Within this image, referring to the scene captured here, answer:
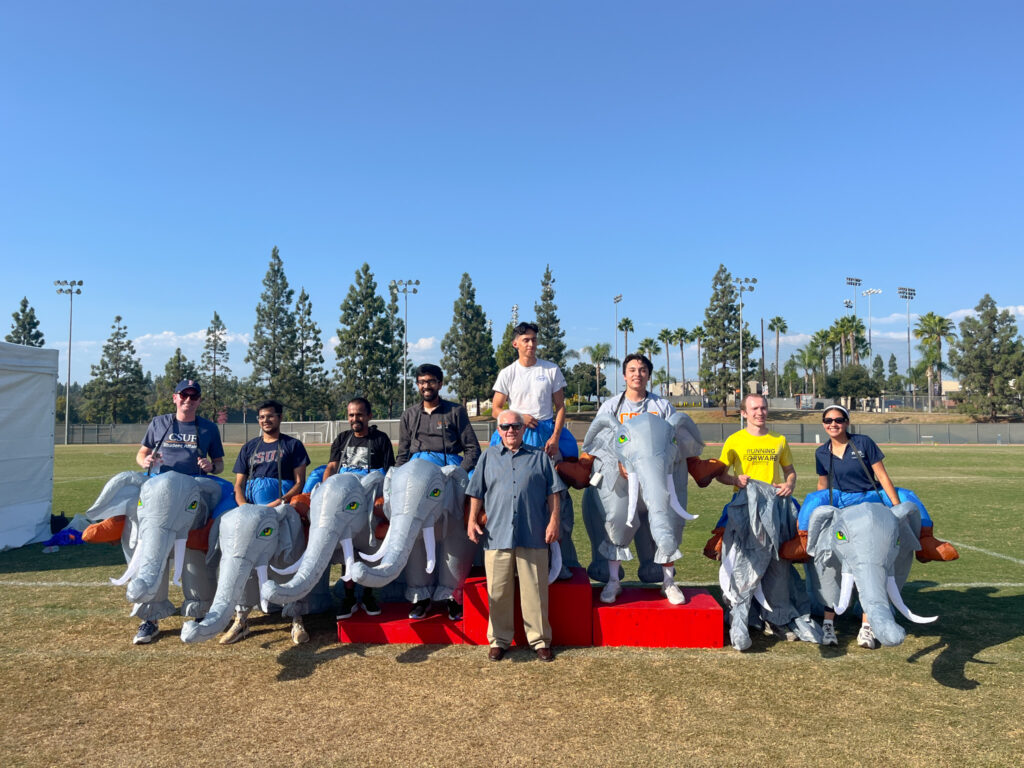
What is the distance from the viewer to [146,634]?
5582mm

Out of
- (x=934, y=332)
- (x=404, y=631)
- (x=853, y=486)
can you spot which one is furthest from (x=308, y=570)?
(x=934, y=332)

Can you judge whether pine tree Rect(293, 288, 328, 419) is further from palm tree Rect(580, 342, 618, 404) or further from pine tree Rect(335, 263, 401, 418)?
palm tree Rect(580, 342, 618, 404)

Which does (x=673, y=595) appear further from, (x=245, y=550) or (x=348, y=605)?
(x=245, y=550)

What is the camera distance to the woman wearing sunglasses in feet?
17.3

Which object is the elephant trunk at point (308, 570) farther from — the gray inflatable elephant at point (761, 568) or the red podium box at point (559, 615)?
the gray inflatable elephant at point (761, 568)

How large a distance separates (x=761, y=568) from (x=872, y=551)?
100 cm

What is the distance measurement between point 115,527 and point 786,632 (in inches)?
217

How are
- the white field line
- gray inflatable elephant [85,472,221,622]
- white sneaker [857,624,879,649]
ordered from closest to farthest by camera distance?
gray inflatable elephant [85,472,221,622] < white sneaker [857,624,879,649] < the white field line

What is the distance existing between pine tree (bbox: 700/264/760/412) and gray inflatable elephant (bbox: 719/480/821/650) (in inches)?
2262

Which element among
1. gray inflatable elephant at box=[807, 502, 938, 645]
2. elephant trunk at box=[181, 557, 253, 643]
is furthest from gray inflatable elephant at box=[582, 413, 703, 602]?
elephant trunk at box=[181, 557, 253, 643]

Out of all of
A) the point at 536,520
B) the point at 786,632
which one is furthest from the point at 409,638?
the point at 786,632

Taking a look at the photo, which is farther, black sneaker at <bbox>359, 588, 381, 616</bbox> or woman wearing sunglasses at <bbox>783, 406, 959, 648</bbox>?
black sneaker at <bbox>359, 588, 381, 616</bbox>

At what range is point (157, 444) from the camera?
585cm

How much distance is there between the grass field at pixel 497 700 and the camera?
3.73 metres
